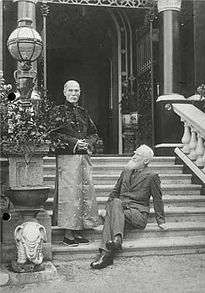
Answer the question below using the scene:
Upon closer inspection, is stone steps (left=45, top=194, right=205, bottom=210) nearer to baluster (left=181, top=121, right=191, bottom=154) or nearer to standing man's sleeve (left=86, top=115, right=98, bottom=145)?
standing man's sleeve (left=86, top=115, right=98, bottom=145)

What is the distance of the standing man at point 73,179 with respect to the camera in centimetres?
534

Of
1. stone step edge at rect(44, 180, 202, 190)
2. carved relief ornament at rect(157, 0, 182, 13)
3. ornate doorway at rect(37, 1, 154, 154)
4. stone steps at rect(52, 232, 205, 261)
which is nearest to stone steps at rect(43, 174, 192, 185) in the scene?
stone step edge at rect(44, 180, 202, 190)

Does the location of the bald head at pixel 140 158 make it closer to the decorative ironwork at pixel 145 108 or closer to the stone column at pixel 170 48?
the stone column at pixel 170 48

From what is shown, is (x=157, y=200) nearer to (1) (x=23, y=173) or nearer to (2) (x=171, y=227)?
(2) (x=171, y=227)

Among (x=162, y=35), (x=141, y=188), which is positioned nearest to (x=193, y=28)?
(x=162, y=35)

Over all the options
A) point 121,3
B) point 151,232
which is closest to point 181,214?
point 151,232

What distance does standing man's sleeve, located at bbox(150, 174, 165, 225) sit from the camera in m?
5.41

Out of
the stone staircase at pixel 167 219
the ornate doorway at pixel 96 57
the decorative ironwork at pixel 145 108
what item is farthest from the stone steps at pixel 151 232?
the ornate doorway at pixel 96 57

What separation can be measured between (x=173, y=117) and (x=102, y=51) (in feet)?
14.8

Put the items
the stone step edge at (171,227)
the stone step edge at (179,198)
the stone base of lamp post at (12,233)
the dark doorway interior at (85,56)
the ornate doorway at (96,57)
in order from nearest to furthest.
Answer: the stone base of lamp post at (12,233)
the stone step edge at (171,227)
the stone step edge at (179,198)
the ornate doorway at (96,57)
the dark doorway interior at (85,56)

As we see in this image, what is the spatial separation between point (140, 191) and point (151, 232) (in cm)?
52

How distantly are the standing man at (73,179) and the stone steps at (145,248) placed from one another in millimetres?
128

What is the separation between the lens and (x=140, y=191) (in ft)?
17.9

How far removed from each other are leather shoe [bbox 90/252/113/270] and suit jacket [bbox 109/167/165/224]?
0.63 metres
